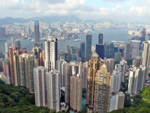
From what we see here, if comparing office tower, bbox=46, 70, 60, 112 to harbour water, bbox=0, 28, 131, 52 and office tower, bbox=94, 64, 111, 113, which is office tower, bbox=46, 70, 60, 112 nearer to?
office tower, bbox=94, 64, 111, 113

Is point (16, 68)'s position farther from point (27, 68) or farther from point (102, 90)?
point (102, 90)

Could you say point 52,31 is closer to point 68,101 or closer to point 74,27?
point 74,27

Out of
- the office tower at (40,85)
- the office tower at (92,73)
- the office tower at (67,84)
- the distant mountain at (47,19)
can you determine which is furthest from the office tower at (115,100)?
the distant mountain at (47,19)

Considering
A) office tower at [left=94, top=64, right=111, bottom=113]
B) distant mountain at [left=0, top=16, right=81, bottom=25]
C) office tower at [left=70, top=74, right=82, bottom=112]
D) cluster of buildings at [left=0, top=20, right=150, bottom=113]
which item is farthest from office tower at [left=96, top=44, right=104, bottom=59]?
office tower at [left=94, top=64, right=111, bottom=113]

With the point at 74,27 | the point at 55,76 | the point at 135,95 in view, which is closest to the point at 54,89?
the point at 55,76

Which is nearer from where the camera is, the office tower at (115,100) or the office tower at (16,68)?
the office tower at (115,100)

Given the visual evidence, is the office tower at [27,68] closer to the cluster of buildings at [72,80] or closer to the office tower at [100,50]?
the cluster of buildings at [72,80]
